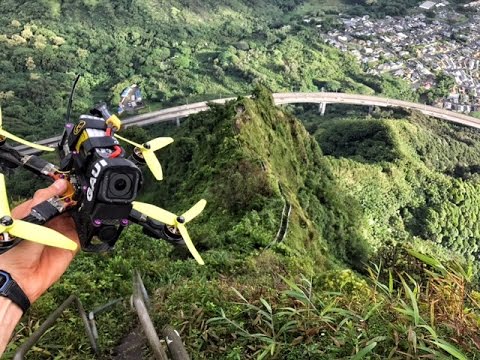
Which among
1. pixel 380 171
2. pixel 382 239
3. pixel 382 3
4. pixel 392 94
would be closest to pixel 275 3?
pixel 382 3

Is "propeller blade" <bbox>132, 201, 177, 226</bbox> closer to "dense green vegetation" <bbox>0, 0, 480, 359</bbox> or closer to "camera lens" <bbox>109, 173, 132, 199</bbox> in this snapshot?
"camera lens" <bbox>109, 173, 132, 199</bbox>

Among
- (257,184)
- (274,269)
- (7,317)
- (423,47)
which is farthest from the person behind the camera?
(423,47)

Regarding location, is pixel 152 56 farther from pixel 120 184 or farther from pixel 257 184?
pixel 120 184

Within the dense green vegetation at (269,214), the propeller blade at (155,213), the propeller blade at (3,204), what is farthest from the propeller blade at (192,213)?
the propeller blade at (3,204)

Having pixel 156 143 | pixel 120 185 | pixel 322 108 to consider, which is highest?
pixel 120 185

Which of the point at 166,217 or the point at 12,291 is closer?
the point at 12,291

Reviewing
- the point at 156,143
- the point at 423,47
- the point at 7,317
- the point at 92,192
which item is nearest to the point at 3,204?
the point at 92,192

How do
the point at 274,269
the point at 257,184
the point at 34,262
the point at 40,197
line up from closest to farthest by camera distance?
the point at 34,262, the point at 40,197, the point at 274,269, the point at 257,184
